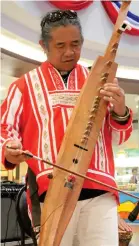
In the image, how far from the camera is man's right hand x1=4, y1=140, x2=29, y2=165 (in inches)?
33.2

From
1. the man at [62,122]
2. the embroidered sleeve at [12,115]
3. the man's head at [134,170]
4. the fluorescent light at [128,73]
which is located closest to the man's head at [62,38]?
the man at [62,122]

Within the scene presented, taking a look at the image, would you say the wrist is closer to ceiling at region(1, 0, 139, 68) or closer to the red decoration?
ceiling at region(1, 0, 139, 68)

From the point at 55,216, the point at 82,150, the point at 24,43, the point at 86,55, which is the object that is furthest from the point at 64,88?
the point at 86,55

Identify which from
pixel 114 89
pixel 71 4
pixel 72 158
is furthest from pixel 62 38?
pixel 71 4

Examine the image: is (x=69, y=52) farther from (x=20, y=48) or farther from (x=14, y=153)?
(x=20, y=48)

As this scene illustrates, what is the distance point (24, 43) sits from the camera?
3.96 meters

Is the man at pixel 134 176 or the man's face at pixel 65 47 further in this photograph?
the man at pixel 134 176

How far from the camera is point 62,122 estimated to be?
3.15 feet

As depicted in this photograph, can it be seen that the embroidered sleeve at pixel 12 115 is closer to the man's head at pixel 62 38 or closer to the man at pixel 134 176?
the man's head at pixel 62 38

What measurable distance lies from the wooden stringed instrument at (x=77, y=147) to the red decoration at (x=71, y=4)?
289 centimetres

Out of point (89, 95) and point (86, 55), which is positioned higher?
point (86, 55)

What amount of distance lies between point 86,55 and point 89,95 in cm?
365

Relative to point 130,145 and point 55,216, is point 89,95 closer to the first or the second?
point 55,216

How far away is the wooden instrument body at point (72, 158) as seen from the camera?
0.85 metres
